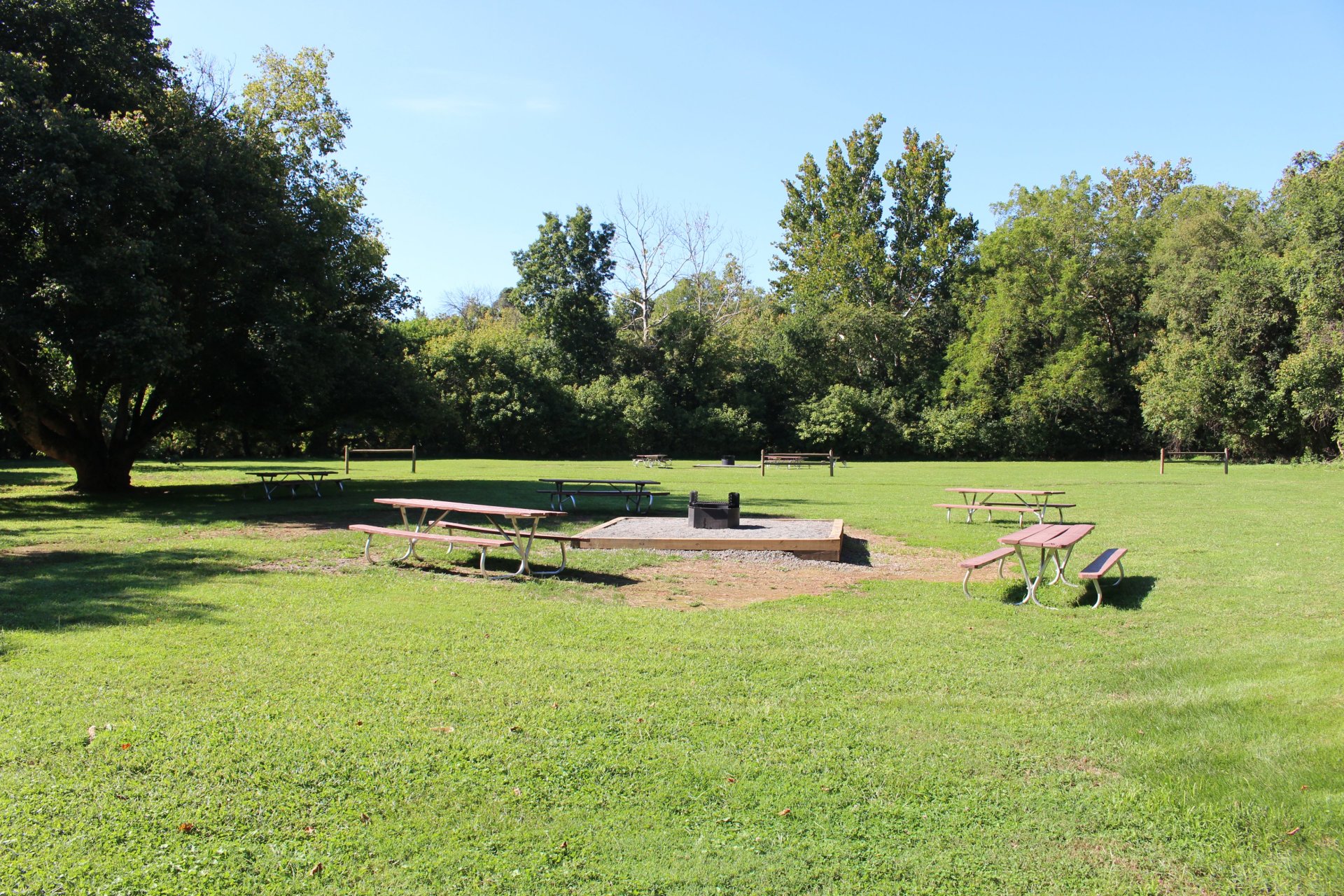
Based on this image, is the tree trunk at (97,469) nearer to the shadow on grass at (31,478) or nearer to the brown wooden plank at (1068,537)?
the shadow on grass at (31,478)

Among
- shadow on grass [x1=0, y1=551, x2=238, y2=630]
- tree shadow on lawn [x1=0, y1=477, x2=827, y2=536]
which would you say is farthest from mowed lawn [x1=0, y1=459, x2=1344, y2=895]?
tree shadow on lawn [x1=0, y1=477, x2=827, y2=536]

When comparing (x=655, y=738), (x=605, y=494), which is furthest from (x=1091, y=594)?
(x=605, y=494)

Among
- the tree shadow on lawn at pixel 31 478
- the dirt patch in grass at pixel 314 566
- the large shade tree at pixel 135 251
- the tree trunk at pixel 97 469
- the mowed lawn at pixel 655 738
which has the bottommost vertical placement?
the mowed lawn at pixel 655 738

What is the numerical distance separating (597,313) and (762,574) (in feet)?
138

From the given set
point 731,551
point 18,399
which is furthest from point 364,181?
point 731,551

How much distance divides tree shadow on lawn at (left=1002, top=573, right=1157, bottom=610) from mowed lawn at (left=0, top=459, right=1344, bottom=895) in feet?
0.21

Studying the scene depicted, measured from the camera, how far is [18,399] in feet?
53.3

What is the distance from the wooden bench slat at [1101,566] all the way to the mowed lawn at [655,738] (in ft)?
1.16

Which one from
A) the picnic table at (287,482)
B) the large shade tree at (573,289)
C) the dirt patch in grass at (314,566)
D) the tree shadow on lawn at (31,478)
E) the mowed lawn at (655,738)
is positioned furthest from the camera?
the large shade tree at (573,289)

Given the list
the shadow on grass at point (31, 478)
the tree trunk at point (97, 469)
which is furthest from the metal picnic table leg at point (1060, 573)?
the shadow on grass at point (31, 478)

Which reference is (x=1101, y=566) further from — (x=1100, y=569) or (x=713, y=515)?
(x=713, y=515)

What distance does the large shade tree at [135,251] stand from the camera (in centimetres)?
1304

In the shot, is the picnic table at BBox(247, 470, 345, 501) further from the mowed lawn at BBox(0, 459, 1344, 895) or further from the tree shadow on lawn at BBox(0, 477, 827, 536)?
the mowed lawn at BBox(0, 459, 1344, 895)

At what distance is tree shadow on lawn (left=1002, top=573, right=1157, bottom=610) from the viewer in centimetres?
817
